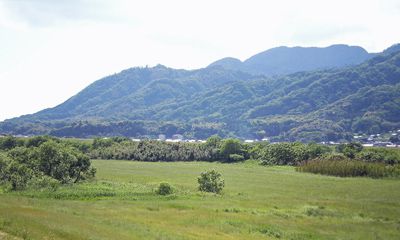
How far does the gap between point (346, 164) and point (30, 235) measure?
124002mm

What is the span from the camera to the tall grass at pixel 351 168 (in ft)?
440

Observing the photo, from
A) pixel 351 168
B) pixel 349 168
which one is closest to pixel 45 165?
pixel 349 168

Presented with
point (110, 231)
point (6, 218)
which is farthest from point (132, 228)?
point (6, 218)

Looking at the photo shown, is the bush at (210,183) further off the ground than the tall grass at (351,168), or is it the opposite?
the tall grass at (351,168)

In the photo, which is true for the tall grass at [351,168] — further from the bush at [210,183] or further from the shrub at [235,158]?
the bush at [210,183]

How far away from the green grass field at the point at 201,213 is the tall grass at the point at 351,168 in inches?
1228

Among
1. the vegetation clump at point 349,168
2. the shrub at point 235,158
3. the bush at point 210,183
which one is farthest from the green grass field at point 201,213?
the shrub at point 235,158

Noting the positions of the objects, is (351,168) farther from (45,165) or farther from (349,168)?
(45,165)

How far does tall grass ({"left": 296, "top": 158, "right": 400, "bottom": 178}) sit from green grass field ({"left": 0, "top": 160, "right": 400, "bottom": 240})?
102 ft

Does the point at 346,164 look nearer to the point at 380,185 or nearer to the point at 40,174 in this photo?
the point at 380,185

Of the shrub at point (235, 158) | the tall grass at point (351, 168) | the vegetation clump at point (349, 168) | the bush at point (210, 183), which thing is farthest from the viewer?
the shrub at point (235, 158)

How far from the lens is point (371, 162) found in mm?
148125

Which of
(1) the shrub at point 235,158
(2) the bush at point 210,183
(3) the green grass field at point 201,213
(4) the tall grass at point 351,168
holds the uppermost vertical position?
(1) the shrub at point 235,158

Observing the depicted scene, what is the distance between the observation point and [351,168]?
139500 millimetres
